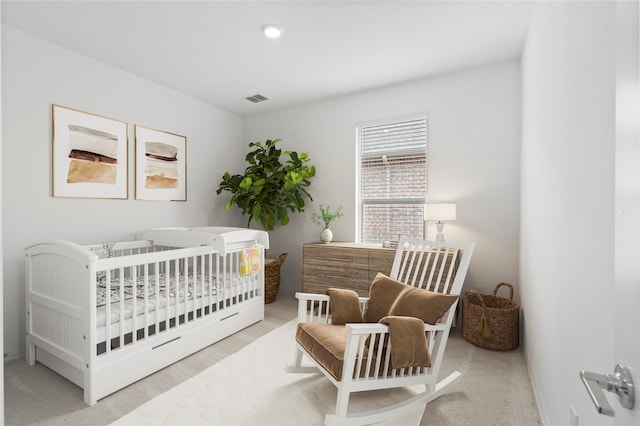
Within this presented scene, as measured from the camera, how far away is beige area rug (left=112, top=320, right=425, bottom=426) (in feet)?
5.66

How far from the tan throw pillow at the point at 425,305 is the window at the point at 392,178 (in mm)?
1704

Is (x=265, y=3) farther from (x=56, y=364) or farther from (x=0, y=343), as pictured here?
(x=56, y=364)

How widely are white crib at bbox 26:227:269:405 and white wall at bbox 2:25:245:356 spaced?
0.28 meters

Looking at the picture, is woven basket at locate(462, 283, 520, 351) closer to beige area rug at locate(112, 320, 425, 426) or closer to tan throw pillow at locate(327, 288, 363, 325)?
beige area rug at locate(112, 320, 425, 426)

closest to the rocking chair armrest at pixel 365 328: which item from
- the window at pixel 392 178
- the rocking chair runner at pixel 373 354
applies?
the rocking chair runner at pixel 373 354

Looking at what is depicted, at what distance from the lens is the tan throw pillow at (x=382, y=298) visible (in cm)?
201

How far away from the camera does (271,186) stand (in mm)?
3977

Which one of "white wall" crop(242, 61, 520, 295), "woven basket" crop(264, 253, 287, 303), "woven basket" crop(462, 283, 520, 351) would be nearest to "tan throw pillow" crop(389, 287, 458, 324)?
"woven basket" crop(462, 283, 520, 351)

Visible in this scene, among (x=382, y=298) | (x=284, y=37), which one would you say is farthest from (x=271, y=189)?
(x=382, y=298)

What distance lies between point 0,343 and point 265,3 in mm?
2256

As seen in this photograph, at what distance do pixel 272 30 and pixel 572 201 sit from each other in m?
2.26

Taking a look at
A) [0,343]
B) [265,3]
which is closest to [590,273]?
[0,343]

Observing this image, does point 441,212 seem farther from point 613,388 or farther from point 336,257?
point 613,388

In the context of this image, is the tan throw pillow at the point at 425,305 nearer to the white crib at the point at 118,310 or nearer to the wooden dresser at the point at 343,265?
the wooden dresser at the point at 343,265
